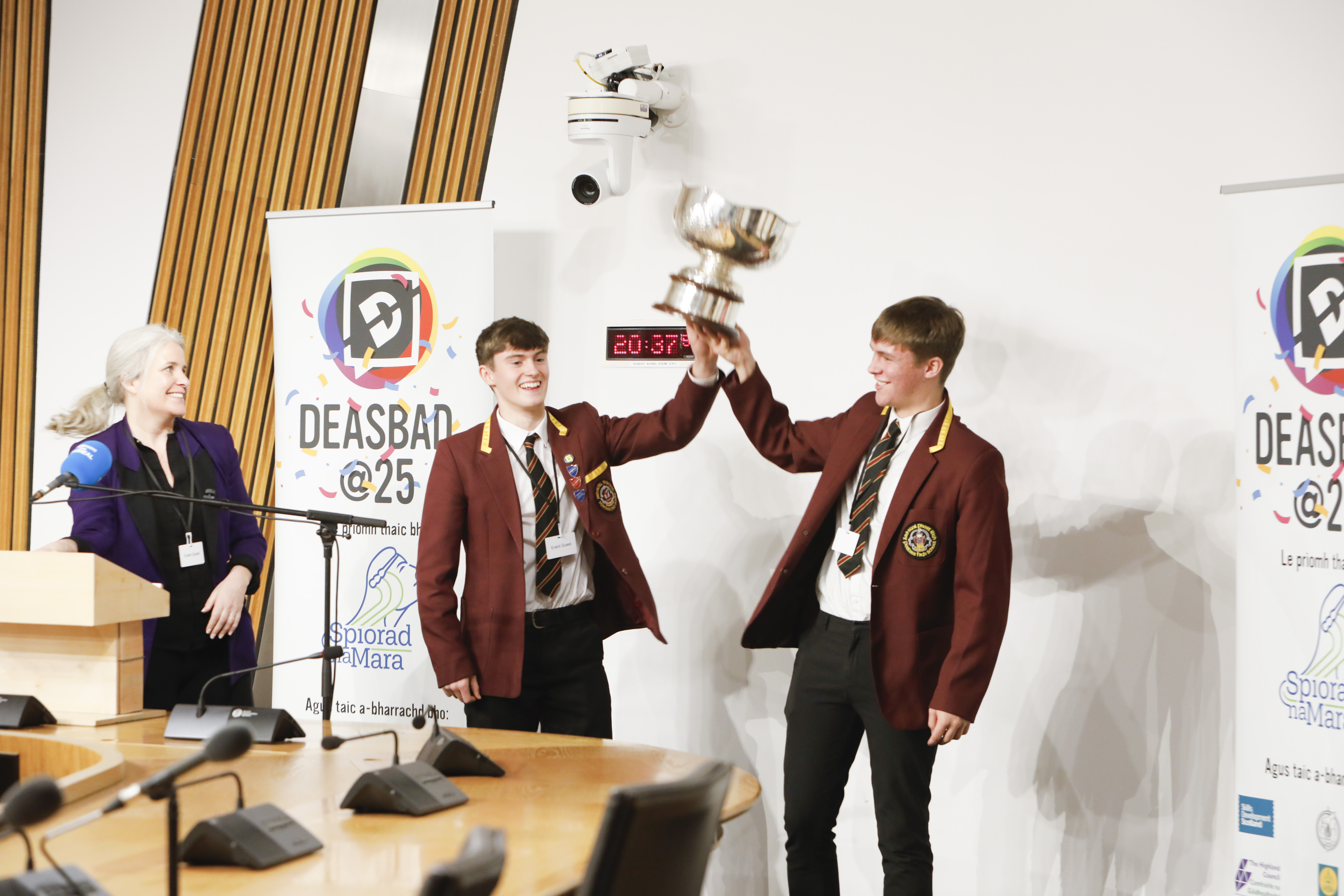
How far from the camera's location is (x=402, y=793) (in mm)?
1996

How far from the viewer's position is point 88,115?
5078mm

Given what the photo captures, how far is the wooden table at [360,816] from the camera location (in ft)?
5.53

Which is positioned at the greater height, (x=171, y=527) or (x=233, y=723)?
(x=171, y=527)

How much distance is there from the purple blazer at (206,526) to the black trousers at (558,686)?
2.62 ft

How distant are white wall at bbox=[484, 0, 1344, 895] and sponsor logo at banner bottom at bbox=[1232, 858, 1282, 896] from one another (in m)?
0.37

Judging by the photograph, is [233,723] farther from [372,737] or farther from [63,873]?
[63,873]

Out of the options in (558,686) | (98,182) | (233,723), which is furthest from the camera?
(98,182)

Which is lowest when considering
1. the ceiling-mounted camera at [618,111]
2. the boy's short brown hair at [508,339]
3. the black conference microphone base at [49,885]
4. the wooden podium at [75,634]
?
the black conference microphone base at [49,885]

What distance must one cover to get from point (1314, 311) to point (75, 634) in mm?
3280

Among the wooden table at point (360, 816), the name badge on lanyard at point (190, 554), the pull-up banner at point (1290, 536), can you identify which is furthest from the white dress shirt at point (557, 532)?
the pull-up banner at point (1290, 536)

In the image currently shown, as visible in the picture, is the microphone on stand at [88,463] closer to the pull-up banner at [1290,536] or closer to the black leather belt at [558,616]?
the black leather belt at [558,616]

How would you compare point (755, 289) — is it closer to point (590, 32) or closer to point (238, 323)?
point (590, 32)

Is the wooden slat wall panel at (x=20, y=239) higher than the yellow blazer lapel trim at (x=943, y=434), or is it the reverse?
the wooden slat wall panel at (x=20, y=239)

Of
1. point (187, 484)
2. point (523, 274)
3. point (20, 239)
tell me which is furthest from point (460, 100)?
point (20, 239)
